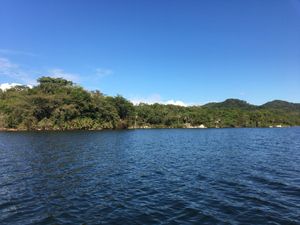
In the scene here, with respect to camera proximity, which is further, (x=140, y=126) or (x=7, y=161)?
(x=140, y=126)

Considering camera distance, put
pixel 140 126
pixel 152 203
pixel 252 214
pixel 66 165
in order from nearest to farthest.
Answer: pixel 252 214, pixel 152 203, pixel 66 165, pixel 140 126

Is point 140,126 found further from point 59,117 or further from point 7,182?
point 7,182

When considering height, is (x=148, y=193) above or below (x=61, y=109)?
below

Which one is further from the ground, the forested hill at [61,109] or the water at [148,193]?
the forested hill at [61,109]

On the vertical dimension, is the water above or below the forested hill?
below

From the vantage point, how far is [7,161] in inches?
1361

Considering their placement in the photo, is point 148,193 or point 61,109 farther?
point 61,109

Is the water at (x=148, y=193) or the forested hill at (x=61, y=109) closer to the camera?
the water at (x=148, y=193)

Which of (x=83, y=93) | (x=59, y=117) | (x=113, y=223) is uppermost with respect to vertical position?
(x=83, y=93)

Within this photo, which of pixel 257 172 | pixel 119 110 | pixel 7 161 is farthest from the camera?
pixel 119 110

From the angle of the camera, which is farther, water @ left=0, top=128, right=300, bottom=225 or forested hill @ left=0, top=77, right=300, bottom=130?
forested hill @ left=0, top=77, right=300, bottom=130

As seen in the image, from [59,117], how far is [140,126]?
6643 centimetres

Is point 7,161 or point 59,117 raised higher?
point 59,117

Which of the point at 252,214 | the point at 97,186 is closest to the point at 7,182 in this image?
the point at 97,186
